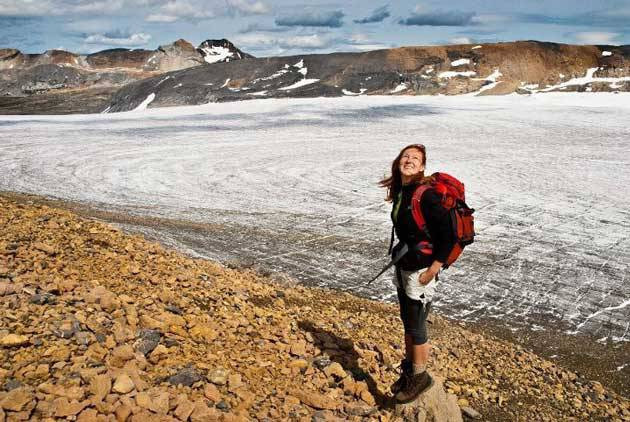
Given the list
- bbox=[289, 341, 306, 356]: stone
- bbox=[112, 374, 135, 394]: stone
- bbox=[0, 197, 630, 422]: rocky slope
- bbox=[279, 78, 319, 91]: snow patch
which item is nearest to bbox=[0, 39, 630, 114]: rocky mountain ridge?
bbox=[279, 78, 319, 91]: snow patch

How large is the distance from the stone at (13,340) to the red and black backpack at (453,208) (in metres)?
2.99

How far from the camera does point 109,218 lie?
11.8 metres

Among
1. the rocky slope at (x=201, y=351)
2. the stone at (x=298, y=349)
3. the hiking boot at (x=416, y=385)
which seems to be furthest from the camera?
the stone at (x=298, y=349)

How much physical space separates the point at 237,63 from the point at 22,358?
6637 centimetres

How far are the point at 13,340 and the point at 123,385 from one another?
0.96 m

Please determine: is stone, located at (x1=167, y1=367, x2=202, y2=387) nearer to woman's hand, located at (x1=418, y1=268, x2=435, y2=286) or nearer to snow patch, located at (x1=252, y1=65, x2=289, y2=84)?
woman's hand, located at (x1=418, y1=268, x2=435, y2=286)

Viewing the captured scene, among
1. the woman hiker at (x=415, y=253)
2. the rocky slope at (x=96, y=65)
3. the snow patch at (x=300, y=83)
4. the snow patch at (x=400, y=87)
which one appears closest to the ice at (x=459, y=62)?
the snow patch at (x=400, y=87)

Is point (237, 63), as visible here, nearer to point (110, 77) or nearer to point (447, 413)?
point (110, 77)

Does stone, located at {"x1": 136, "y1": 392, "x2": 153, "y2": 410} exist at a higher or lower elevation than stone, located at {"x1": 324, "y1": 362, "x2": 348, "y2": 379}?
higher

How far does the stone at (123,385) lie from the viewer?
388 centimetres

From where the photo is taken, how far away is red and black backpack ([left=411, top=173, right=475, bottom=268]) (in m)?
3.87

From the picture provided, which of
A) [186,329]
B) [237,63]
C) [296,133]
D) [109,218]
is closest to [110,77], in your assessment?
[237,63]

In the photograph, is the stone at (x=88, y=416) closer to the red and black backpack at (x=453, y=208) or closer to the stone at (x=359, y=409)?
the stone at (x=359, y=409)

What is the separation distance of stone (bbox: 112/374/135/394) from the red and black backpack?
2.29 m
